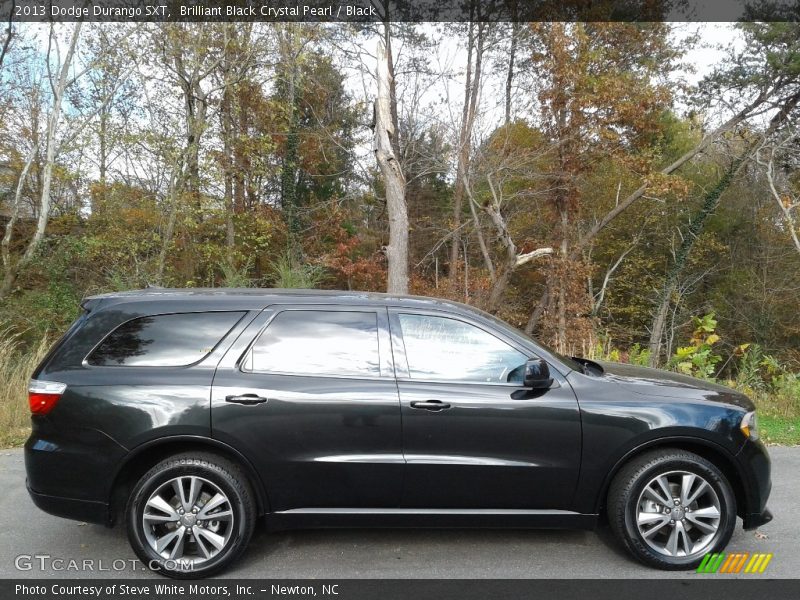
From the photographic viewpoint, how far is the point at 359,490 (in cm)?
353

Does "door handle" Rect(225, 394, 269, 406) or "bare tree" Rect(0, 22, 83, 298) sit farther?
"bare tree" Rect(0, 22, 83, 298)

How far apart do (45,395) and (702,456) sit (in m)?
4.22

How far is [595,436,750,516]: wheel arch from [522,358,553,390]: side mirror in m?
0.67

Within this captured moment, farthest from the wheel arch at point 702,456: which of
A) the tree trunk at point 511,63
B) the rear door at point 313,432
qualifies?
the tree trunk at point 511,63

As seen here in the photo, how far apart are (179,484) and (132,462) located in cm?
34

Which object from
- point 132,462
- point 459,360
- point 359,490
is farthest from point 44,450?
point 459,360

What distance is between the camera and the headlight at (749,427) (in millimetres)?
3633

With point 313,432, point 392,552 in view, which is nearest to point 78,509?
point 313,432

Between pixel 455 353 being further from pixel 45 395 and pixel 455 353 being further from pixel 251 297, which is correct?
pixel 45 395

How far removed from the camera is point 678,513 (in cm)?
357

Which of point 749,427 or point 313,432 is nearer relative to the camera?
point 313,432

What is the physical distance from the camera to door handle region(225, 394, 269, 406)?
3.48 m

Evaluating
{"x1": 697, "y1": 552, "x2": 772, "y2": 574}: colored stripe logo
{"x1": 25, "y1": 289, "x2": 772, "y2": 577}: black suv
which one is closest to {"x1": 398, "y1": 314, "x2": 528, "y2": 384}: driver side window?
{"x1": 25, "y1": 289, "x2": 772, "y2": 577}: black suv

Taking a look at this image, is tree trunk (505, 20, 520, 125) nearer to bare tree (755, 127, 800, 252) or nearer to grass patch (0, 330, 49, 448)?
bare tree (755, 127, 800, 252)
